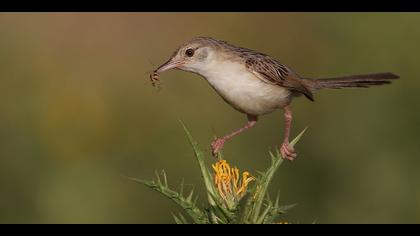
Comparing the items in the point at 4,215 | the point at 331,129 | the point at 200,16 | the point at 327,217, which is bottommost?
the point at 4,215

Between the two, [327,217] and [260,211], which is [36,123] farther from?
[260,211]

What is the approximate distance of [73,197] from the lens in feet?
18.6

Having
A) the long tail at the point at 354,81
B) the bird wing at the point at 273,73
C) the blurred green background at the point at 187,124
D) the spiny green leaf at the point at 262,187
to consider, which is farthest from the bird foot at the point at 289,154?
the blurred green background at the point at 187,124

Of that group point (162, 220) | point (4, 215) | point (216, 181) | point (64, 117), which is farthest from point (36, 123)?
point (216, 181)

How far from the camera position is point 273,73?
441 cm

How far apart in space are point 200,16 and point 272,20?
2.68 feet

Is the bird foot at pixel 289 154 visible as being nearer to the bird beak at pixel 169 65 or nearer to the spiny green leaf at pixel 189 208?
the spiny green leaf at pixel 189 208

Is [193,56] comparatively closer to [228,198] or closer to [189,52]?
[189,52]

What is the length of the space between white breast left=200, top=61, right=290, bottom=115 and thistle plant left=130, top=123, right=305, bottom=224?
1.78m

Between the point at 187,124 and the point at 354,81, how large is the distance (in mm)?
2768

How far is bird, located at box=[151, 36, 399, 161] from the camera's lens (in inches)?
155

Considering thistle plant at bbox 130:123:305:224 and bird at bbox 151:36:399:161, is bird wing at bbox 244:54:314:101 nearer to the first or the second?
bird at bbox 151:36:399:161

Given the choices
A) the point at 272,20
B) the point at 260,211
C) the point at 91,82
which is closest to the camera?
the point at 260,211
